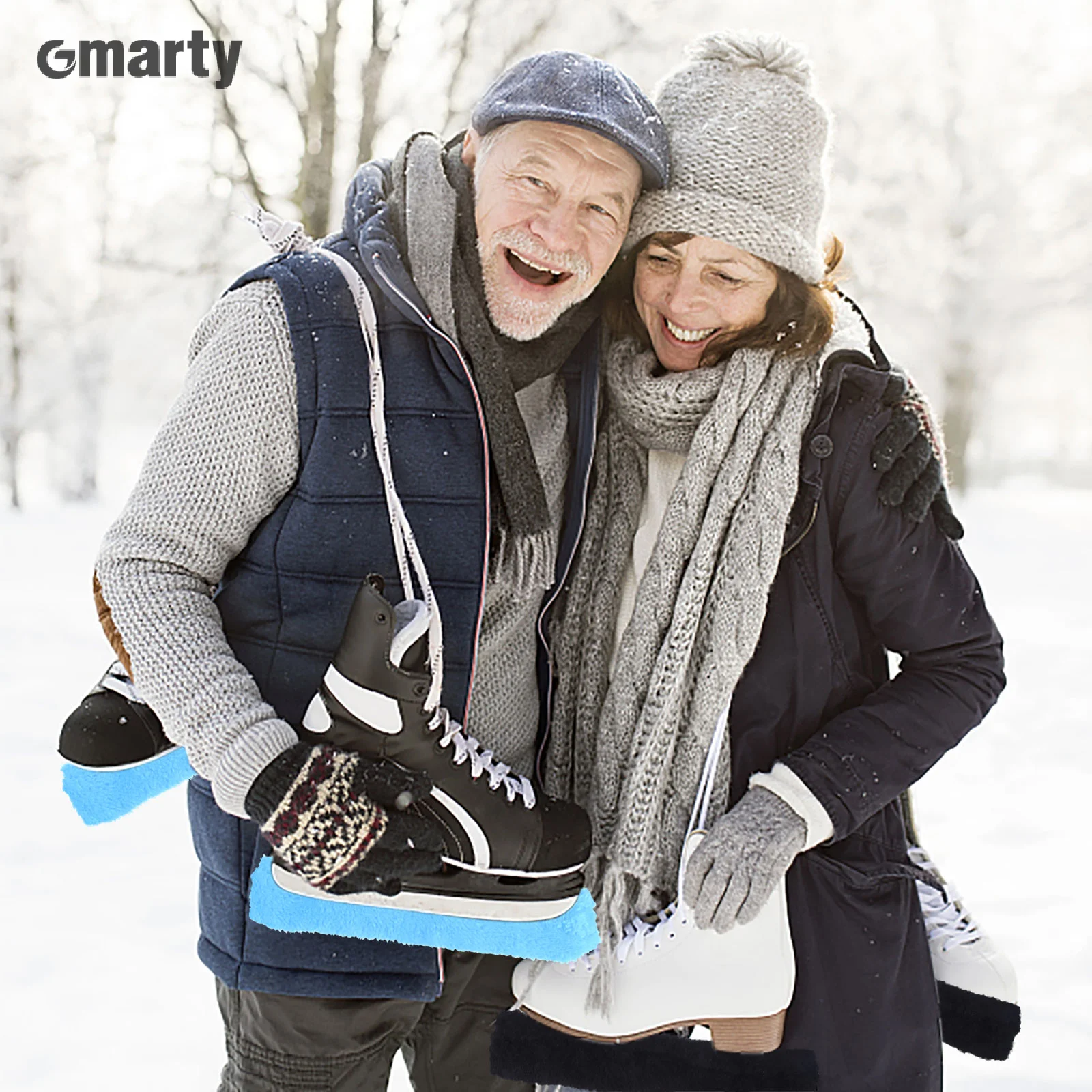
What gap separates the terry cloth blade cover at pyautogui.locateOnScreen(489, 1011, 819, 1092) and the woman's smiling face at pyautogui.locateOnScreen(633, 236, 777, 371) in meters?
1.14

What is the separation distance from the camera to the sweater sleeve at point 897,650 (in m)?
1.67

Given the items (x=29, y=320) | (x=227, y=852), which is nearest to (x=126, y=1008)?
(x=227, y=852)

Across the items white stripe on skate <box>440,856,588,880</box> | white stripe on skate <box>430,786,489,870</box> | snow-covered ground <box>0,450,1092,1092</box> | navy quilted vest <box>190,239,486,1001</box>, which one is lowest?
snow-covered ground <box>0,450,1092,1092</box>

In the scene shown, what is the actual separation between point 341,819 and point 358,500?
460 mm

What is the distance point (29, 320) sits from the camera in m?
15.3

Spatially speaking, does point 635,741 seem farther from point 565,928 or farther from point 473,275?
point 473,275

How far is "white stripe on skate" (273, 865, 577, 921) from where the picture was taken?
4.89 feet

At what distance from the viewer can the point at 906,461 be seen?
1668mm

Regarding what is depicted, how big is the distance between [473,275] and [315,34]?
5847 millimetres

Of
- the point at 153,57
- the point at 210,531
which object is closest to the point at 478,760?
the point at 210,531

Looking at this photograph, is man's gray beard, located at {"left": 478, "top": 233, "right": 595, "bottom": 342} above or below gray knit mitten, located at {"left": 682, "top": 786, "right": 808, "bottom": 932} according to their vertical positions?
above

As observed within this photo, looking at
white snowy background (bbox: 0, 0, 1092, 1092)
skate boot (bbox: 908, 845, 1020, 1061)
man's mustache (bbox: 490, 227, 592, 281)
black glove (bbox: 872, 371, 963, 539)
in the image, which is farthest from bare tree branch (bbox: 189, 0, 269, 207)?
skate boot (bbox: 908, 845, 1020, 1061)

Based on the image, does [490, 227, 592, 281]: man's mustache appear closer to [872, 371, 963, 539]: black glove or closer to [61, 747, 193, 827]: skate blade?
[872, 371, 963, 539]: black glove

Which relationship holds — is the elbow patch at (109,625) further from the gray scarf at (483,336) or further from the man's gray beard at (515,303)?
the man's gray beard at (515,303)
